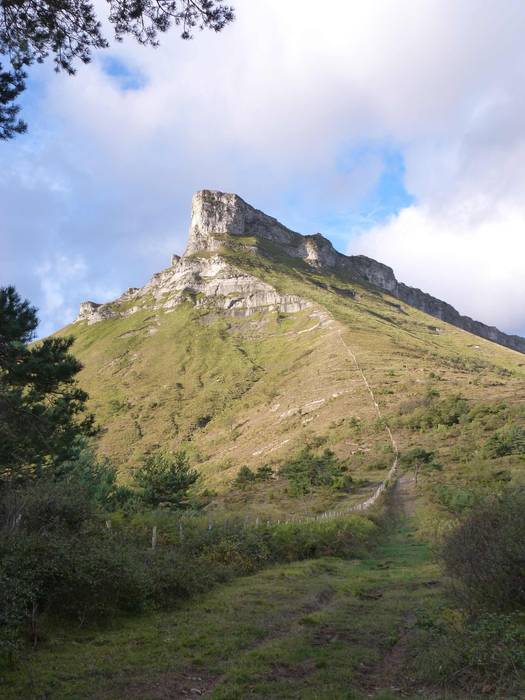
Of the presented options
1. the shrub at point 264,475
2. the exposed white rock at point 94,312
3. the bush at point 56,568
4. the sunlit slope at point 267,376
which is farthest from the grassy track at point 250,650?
the exposed white rock at point 94,312

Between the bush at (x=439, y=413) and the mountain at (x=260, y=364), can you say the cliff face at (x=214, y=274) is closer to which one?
the mountain at (x=260, y=364)

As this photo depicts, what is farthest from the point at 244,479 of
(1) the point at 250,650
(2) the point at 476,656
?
(2) the point at 476,656

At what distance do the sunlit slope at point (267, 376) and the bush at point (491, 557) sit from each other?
2845cm

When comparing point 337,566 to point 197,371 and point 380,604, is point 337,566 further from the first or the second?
point 197,371

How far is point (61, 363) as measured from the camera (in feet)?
56.9

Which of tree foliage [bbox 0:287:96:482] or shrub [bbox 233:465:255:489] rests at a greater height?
tree foliage [bbox 0:287:96:482]

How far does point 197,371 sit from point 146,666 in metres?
103

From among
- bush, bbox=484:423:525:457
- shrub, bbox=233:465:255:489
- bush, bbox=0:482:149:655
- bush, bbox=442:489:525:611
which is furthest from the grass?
bush, bbox=442:489:525:611

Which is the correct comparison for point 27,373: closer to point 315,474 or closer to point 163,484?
point 163,484

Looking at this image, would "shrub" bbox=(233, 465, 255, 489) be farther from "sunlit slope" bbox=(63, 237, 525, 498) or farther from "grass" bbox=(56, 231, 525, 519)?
"sunlit slope" bbox=(63, 237, 525, 498)

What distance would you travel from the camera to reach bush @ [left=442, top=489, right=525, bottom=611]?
981cm

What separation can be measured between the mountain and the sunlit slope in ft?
1.12

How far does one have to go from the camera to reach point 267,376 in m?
101

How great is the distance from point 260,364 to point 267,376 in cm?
946
